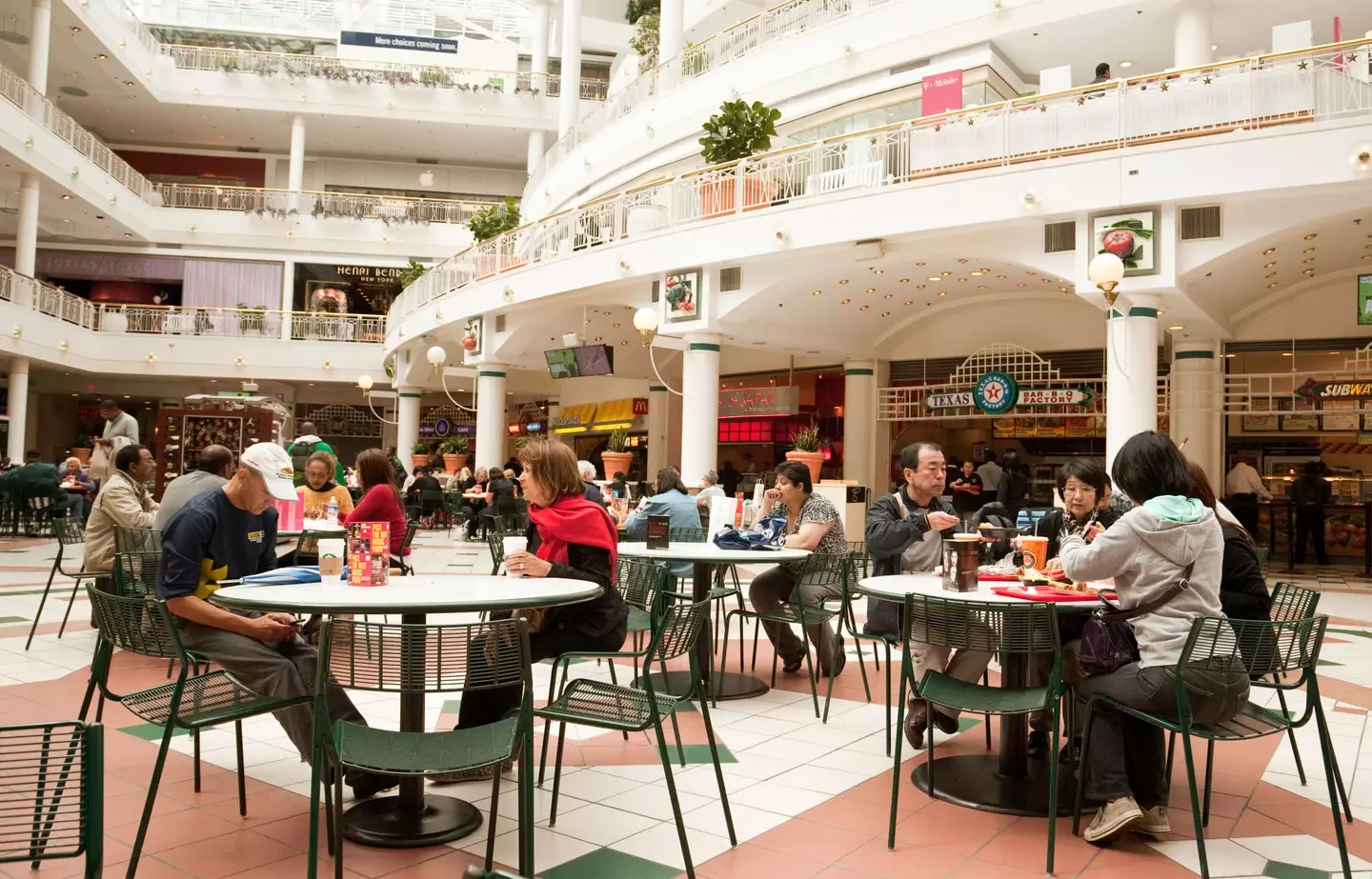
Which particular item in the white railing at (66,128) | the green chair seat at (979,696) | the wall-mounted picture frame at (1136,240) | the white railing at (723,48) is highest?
the white railing at (723,48)

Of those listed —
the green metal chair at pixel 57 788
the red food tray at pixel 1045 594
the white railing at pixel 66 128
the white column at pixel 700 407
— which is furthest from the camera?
the white railing at pixel 66 128

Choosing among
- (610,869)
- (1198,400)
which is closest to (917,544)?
(610,869)

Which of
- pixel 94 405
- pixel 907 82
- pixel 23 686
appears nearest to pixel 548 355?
pixel 907 82

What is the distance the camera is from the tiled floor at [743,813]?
317cm

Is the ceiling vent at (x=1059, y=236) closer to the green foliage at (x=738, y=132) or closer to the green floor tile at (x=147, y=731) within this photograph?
the green foliage at (x=738, y=132)

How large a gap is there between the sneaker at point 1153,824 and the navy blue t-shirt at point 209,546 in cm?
344

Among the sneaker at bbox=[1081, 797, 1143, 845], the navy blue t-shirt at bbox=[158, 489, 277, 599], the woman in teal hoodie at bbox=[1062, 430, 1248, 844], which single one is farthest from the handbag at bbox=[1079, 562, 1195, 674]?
the navy blue t-shirt at bbox=[158, 489, 277, 599]

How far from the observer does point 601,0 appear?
2953 centimetres

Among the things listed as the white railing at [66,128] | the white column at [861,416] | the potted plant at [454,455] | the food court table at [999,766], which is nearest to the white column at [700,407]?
the white column at [861,416]

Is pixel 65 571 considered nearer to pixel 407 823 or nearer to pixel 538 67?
pixel 407 823

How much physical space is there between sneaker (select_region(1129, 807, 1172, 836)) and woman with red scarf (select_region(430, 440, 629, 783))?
1977mm

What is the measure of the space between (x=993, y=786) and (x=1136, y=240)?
23.4ft

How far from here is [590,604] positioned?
379 centimetres

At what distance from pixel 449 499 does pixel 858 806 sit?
1341 cm
